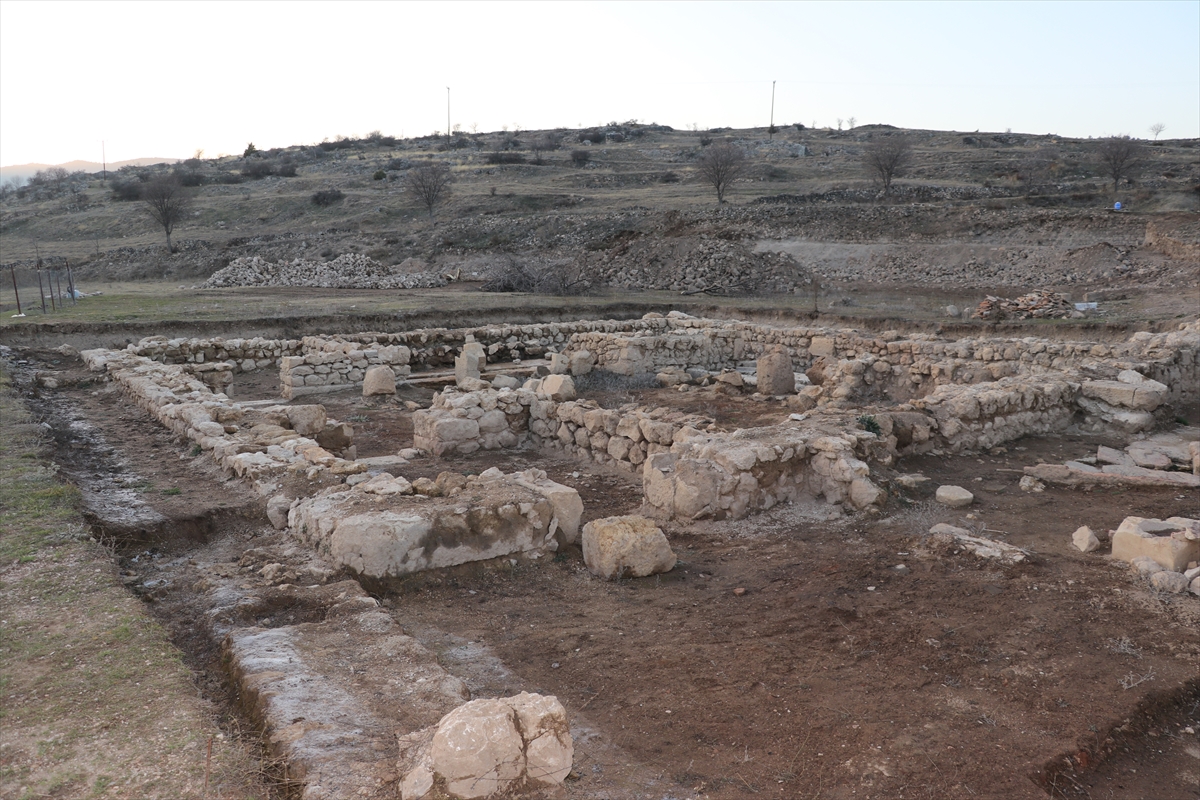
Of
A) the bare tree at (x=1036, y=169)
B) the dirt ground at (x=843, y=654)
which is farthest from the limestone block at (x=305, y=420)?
the bare tree at (x=1036, y=169)

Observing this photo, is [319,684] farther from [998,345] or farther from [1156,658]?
[998,345]

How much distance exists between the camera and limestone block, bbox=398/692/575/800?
9.03 feet

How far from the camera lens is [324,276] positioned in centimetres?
3047

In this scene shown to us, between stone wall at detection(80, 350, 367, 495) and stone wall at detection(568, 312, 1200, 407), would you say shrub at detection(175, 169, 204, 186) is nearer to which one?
stone wall at detection(80, 350, 367, 495)

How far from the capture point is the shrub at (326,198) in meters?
46.8

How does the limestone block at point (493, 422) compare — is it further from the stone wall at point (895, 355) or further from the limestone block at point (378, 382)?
the stone wall at point (895, 355)

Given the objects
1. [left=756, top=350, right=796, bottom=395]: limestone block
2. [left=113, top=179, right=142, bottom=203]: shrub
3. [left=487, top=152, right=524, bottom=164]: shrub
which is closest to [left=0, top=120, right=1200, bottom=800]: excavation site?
[left=756, top=350, right=796, bottom=395]: limestone block

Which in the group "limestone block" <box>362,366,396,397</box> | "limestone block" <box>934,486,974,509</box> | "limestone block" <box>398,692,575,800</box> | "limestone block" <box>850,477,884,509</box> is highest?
"limestone block" <box>398,692,575,800</box>

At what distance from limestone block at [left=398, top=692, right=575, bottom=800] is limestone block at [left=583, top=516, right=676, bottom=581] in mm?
2611

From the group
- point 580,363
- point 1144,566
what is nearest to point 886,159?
point 580,363

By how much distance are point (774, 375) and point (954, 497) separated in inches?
241

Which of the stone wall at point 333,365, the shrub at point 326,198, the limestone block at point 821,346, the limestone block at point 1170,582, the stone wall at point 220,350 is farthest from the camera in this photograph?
the shrub at point 326,198

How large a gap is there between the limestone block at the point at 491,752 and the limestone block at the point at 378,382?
11070 millimetres

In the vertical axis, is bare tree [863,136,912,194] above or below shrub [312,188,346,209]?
above
